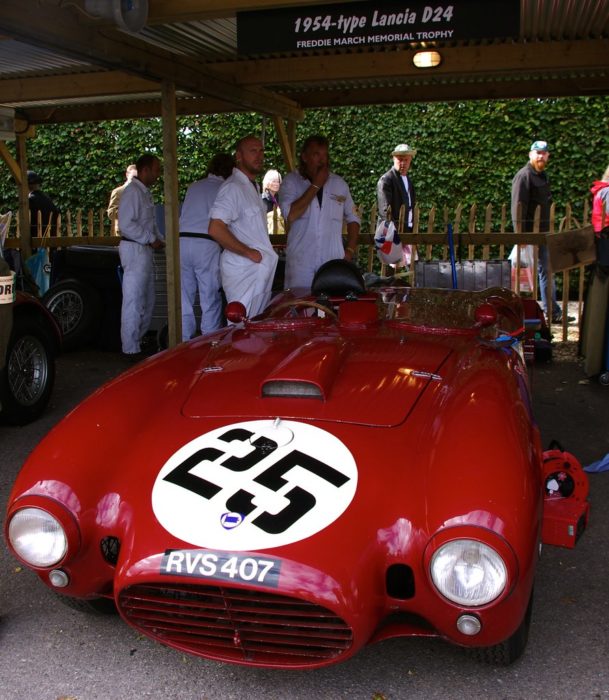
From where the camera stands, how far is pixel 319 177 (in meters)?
6.07

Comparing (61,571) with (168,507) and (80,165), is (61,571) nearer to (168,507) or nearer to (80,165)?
(168,507)

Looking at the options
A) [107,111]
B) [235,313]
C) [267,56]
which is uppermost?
[267,56]

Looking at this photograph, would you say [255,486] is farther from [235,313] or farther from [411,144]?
[411,144]

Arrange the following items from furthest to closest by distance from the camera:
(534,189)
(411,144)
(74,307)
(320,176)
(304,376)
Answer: (411,144) → (534,189) → (74,307) → (320,176) → (304,376)

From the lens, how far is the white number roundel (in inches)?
89.9

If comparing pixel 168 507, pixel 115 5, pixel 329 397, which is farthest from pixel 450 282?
pixel 168 507

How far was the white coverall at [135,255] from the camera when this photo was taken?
7.30 m

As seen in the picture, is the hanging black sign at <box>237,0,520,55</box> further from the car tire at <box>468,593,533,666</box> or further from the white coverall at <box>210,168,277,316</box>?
the car tire at <box>468,593,533,666</box>

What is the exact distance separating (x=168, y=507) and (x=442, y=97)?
7.30 metres

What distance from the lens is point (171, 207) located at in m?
6.42

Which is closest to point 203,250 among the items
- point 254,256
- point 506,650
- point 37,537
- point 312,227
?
point 312,227

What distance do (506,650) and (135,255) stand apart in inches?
224

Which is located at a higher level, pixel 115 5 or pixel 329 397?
pixel 115 5

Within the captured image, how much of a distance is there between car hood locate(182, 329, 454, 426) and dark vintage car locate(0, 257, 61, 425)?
2576mm
